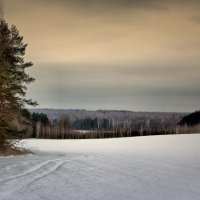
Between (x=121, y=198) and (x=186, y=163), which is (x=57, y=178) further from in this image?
(x=186, y=163)

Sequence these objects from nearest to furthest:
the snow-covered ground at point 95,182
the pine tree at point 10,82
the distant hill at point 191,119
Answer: the snow-covered ground at point 95,182 < the pine tree at point 10,82 < the distant hill at point 191,119

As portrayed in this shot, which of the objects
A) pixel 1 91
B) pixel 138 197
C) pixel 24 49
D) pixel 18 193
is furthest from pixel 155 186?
pixel 24 49

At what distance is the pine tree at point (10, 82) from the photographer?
24.2 meters

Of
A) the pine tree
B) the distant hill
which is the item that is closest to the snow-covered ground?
the pine tree

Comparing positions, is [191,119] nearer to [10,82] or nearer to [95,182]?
[10,82]

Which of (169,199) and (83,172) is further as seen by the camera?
(83,172)

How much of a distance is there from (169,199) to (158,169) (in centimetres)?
698

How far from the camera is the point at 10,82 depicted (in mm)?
25328

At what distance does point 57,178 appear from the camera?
14180mm

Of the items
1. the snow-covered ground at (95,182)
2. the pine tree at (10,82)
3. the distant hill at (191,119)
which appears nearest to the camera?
the snow-covered ground at (95,182)

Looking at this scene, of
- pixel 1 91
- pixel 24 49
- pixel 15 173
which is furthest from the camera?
pixel 24 49

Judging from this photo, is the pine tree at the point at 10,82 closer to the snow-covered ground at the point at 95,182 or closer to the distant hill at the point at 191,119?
the snow-covered ground at the point at 95,182

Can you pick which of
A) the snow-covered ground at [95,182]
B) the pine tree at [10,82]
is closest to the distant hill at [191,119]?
the pine tree at [10,82]

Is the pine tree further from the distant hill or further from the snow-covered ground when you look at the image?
the distant hill
